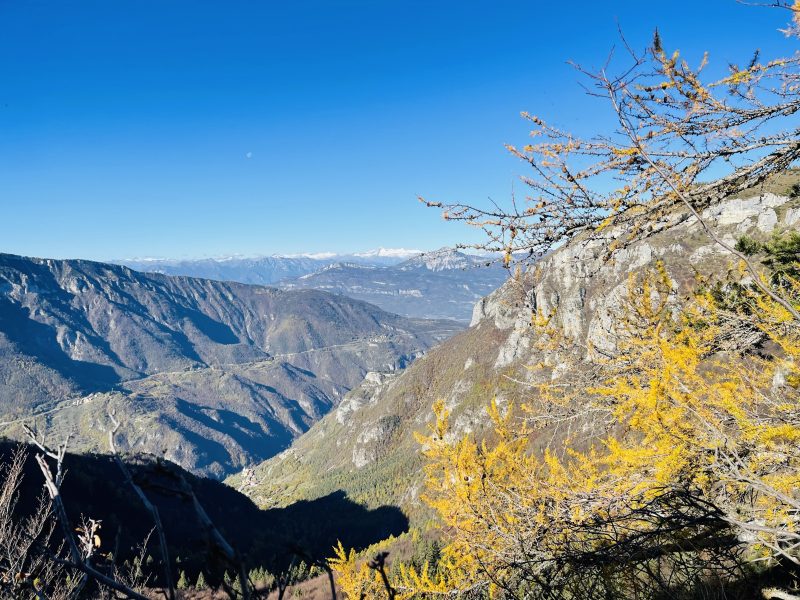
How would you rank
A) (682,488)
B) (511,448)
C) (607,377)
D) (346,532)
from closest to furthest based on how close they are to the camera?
(682,488) < (607,377) < (511,448) < (346,532)

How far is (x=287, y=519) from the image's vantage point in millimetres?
161875

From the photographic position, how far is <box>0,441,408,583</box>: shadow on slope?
206cm

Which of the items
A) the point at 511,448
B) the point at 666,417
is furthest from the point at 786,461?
the point at 511,448

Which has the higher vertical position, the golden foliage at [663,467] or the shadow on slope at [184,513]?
the golden foliage at [663,467]

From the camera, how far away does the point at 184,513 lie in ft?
394

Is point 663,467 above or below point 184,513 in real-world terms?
above

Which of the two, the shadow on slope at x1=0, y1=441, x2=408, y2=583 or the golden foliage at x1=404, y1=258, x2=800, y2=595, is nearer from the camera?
the shadow on slope at x1=0, y1=441, x2=408, y2=583

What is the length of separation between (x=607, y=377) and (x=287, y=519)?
6938 inches

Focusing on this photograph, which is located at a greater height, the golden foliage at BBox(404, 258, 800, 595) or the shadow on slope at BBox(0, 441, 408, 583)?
the golden foliage at BBox(404, 258, 800, 595)

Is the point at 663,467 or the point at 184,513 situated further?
the point at 184,513

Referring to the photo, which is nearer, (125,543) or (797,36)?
(797,36)

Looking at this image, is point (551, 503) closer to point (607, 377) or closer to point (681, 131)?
point (607, 377)

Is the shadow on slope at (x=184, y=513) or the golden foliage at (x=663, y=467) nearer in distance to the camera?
the shadow on slope at (x=184, y=513)

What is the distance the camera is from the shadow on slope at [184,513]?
2.06 metres
